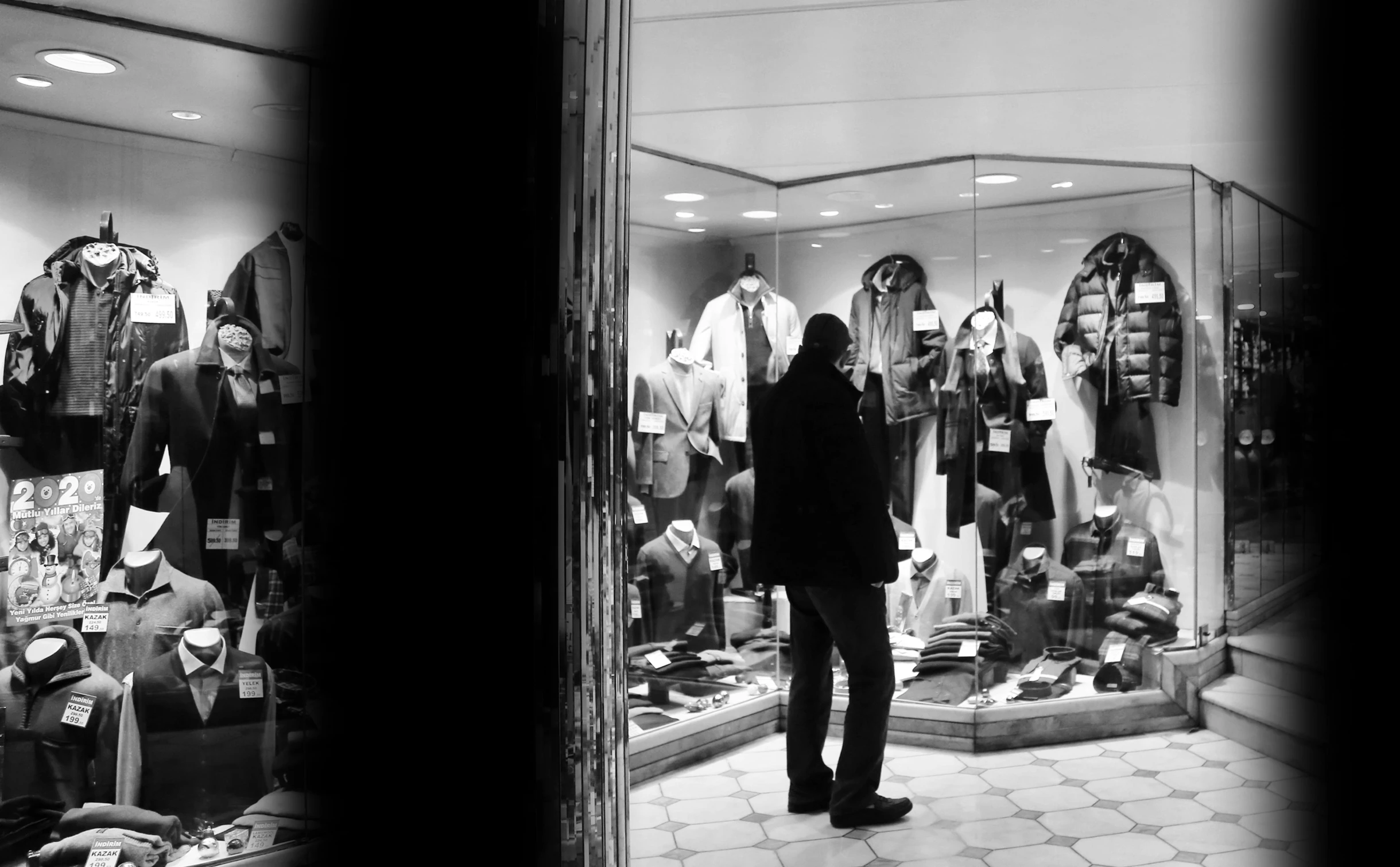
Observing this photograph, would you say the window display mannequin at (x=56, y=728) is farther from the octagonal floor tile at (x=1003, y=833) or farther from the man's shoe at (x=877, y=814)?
the octagonal floor tile at (x=1003, y=833)

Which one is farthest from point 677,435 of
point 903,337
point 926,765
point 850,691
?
point 926,765

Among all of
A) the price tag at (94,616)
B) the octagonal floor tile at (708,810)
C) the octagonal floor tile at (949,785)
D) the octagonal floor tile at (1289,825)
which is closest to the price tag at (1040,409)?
the octagonal floor tile at (949,785)

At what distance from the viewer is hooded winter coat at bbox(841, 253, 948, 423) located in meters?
2.59

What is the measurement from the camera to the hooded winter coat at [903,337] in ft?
8.51

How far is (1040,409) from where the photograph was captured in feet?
8.66

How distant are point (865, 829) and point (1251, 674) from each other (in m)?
1.64

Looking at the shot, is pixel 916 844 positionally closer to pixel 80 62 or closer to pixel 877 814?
pixel 877 814

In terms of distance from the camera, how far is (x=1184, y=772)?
213cm

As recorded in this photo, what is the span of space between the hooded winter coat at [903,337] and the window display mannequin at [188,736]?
5.59 feet

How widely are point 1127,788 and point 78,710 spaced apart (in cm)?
197

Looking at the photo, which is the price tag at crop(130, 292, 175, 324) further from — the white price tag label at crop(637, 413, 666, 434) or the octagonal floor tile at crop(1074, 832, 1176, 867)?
the octagonal floor tile at crop(1074, 832, 1176, 867)

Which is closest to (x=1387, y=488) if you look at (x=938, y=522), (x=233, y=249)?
(x=233, y=249)

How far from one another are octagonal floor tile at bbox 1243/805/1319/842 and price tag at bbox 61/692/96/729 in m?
1.55

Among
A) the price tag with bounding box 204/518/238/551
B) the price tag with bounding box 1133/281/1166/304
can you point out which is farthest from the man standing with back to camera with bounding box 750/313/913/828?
the price tag with bounding box 1133/281/1166/304
